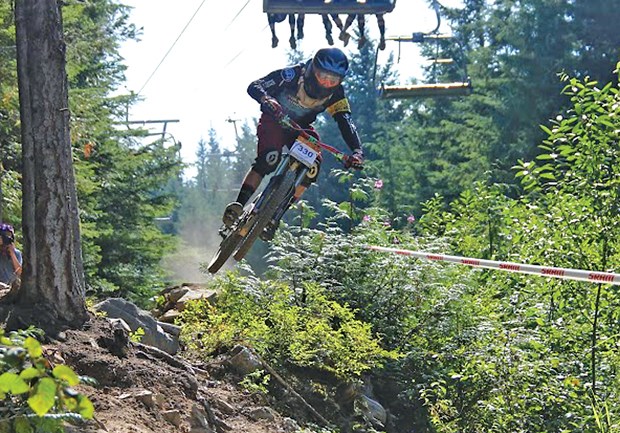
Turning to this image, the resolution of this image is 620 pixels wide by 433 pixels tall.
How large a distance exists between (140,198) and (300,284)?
13650 mm

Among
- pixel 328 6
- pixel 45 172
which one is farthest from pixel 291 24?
pixel 45 172

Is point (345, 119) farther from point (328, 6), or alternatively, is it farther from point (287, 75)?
point (328, 6)

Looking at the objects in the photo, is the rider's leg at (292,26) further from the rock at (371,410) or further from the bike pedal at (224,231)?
the rock at (371,410)

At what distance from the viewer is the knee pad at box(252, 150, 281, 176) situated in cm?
874

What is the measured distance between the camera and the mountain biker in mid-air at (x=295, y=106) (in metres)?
8.30

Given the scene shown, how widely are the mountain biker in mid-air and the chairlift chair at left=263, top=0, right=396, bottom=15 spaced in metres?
2.72

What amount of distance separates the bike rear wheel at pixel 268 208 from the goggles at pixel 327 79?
2.62 feet

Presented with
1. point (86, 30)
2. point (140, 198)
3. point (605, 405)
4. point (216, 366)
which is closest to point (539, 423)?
point (605, 405)

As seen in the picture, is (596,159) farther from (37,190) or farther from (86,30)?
(86,30)

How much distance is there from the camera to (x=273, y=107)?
8172mm

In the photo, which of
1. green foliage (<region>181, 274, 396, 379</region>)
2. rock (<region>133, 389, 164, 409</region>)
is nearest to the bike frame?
green foliage (<region>181, 274, 396, 379</region>)

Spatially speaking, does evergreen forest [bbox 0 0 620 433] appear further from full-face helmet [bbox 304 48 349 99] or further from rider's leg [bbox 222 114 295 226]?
full-face helmet [bbox 304 48 349 99]

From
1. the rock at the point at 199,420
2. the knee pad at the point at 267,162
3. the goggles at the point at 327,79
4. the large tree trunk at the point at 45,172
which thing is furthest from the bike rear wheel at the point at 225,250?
the rock at the point at 199,420

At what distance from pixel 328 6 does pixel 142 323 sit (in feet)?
16.7
